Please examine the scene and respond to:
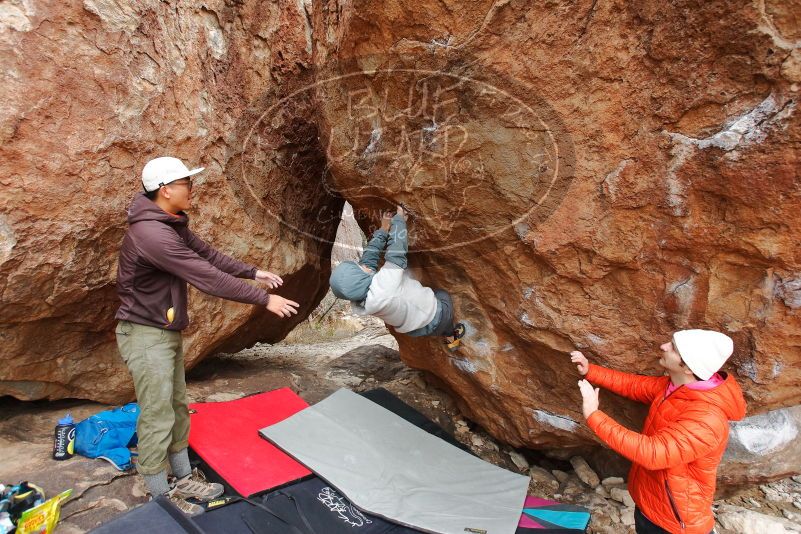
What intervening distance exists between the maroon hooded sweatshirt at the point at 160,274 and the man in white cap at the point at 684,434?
6.65ft

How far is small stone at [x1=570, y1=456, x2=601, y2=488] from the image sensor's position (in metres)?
3.72

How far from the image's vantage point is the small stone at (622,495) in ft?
11.0

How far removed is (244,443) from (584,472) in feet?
8.99

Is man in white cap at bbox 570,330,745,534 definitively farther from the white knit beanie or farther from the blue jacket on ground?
the blue jacket on ground

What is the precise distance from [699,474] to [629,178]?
5.00 ft

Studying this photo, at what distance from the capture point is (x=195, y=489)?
2.87 m

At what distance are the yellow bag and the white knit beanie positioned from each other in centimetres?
332

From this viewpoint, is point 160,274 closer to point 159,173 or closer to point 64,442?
point 159,173

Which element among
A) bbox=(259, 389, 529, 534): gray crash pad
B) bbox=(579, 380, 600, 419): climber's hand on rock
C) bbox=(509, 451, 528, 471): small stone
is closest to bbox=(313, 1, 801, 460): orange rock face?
bbox=(579, 380, 600, 419): climber's hand on rock

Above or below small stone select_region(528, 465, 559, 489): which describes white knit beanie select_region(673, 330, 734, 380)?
above

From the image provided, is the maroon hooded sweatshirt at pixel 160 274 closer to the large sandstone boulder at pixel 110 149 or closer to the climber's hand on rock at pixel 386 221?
the large sandstone boulder at pixel 110 149

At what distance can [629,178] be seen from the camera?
8.18 ft

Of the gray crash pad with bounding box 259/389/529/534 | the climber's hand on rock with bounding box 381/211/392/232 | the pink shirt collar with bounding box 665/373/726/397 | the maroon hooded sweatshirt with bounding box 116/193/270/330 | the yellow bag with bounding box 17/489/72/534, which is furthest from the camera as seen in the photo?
the climber's hand on rock with bounding box 381/211/392/232

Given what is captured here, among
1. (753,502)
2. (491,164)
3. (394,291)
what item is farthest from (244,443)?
(753,502)
